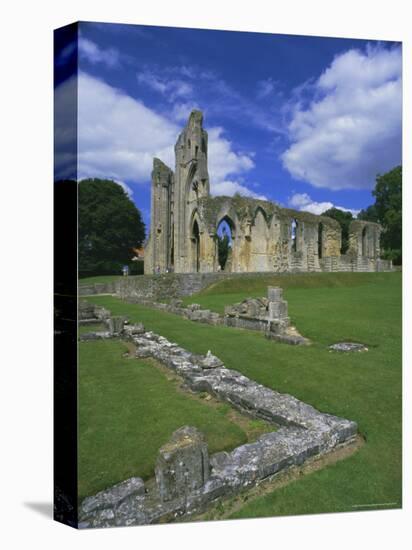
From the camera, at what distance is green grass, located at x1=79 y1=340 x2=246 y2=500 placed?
4035mm

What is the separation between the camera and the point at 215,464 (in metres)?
3.94

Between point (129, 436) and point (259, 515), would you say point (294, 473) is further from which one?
point (129, 436)

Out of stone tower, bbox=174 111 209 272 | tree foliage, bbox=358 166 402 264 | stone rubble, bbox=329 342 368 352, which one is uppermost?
stone tower, bbox=174 111 209 272

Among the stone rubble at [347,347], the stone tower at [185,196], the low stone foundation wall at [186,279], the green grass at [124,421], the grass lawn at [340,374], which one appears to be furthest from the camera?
the stone tower at [185,196]

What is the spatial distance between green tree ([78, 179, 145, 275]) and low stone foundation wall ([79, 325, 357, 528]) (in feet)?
6.84

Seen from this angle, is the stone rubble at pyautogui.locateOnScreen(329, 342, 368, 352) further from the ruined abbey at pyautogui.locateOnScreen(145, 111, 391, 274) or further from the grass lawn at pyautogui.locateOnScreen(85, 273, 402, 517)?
the ruined abbey at pyautogui.locateOnScreen(145, 111, 391, 274)

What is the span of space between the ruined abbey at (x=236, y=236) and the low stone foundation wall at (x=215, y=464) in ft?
22.3

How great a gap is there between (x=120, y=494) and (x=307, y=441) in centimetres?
193

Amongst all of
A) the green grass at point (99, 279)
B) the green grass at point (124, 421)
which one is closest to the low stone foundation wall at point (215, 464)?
the green grass at point (124, 421)

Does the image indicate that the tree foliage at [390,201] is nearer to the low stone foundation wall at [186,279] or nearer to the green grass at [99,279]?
the low stone foundation wall at [186,279]

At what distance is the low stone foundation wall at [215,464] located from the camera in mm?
3637

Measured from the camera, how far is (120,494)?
367 cm

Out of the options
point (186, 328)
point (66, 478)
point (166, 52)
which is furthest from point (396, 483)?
point (166, 52)

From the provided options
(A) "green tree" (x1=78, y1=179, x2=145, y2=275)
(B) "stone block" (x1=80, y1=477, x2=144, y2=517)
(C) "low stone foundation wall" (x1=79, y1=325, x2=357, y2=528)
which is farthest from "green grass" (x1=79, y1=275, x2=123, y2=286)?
(B) "stone block" (x1=80, y1=477, x2=144, y2=517)
